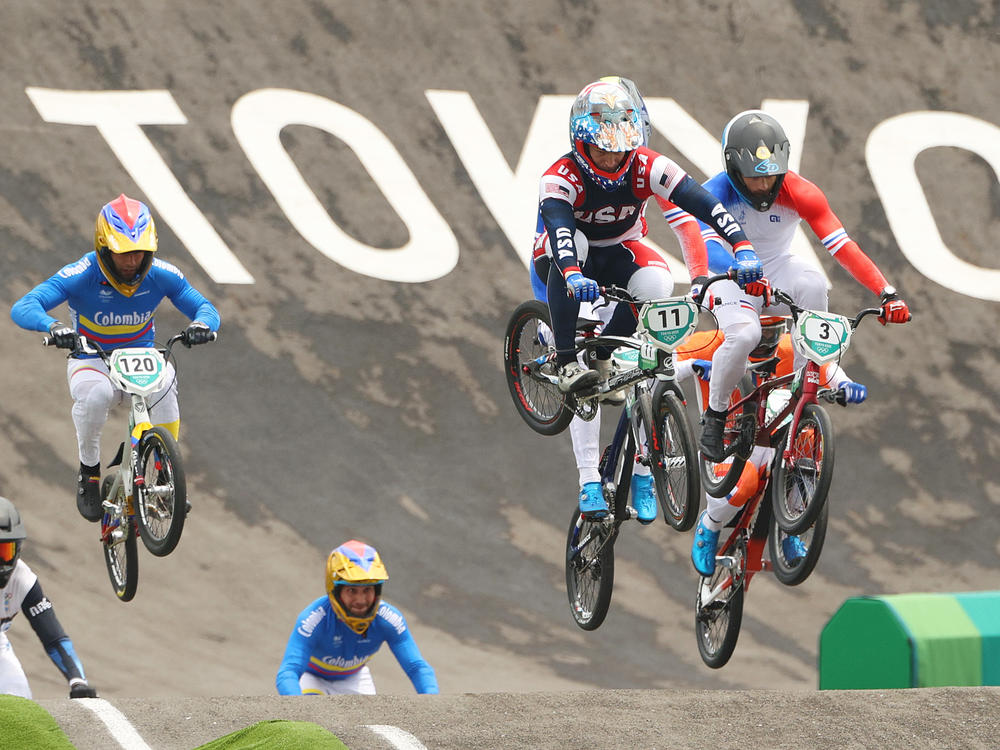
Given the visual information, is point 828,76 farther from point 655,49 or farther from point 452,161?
point 452,161

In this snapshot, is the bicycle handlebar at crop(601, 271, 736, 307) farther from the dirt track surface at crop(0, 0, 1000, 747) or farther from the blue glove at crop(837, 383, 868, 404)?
the dirt track surface at crop(0, 0, 1000, 747)

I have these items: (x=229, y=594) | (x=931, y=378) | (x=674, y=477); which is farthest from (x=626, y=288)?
(x=931, y=378)

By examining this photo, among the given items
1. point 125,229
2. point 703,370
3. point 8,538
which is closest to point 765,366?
point 703,370

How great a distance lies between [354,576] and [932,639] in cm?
443

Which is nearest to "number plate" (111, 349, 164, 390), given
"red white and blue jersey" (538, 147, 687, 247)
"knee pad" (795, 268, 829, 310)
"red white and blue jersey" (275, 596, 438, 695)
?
"red white and blue jersey" (275, 596, 438, 695)

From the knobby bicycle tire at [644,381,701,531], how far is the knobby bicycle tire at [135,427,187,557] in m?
3.23

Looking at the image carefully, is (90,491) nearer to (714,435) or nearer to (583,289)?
(583,289)

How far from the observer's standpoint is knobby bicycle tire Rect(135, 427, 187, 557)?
10.6 metres

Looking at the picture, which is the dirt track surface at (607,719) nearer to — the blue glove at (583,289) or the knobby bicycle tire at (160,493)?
the knobby bicycle tire at (160,493)

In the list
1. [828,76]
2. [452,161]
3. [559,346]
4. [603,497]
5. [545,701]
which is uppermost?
[828,76]

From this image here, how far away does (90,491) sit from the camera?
12.0m

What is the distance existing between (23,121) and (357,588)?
10015 millimetres

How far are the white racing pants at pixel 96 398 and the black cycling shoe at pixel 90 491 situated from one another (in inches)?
12.9

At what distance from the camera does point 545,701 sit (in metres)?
9.62
